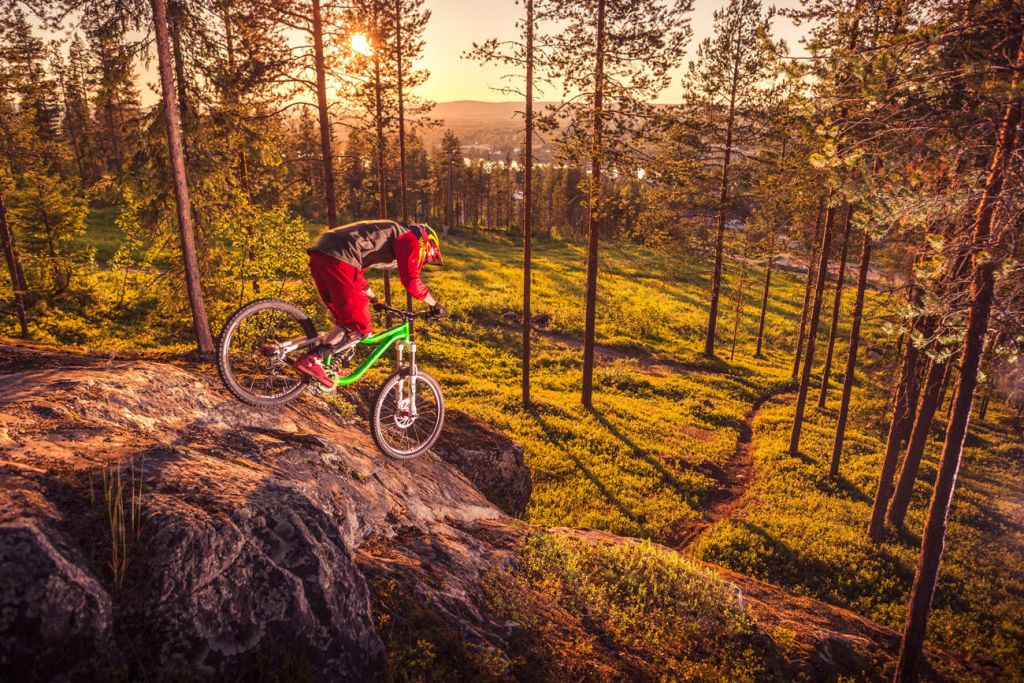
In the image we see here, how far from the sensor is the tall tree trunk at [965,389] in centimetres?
734

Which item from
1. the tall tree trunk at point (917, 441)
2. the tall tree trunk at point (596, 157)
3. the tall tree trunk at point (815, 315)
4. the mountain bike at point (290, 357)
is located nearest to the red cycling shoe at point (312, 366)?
the mountain bike at point (290, 357)

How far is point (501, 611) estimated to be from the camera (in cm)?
596

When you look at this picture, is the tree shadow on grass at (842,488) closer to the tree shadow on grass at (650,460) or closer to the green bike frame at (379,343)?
the tree shadow on grass at (650,460)

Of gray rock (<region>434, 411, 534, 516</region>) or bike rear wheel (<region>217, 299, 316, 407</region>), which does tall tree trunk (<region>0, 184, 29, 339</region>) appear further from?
bike rear wheel (<region>217, 299, 316, 407</region>)

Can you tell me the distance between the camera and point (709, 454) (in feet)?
66.2

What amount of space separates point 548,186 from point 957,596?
326 feet

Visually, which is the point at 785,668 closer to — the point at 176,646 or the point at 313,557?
the point at 313,557

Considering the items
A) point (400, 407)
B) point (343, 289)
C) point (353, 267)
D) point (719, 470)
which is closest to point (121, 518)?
point (343, 289)

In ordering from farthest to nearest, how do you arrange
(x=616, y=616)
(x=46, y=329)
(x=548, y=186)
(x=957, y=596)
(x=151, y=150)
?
(x=548, y=186) < (x=46, y=329) < (x=151, y=150) < (x=957, y=596) < (x=616, y=616)

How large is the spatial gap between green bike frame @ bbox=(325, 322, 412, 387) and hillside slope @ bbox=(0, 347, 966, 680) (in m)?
1.10

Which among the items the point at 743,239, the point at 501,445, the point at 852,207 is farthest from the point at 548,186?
the point at 501,445

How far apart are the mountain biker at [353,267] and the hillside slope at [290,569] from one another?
154cm

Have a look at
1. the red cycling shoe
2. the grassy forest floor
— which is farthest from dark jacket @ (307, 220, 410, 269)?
the grassy forest floor

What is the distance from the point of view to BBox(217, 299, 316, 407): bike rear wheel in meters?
5.84
